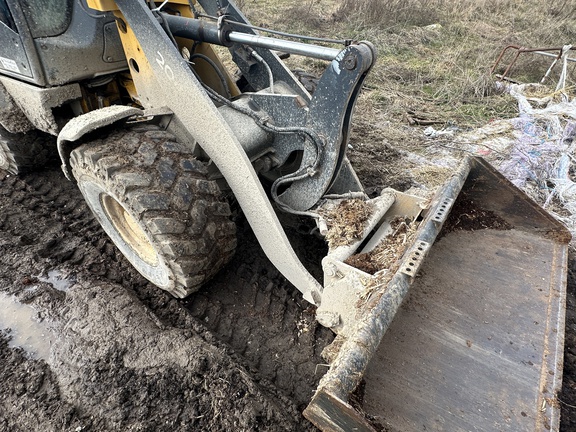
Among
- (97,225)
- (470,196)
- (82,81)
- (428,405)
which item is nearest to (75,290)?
(97,225)

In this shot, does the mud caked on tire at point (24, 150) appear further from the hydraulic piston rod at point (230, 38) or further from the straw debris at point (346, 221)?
the straw debris at point (346, 221)

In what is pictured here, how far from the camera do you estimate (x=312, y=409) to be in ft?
4.51

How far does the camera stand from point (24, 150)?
135 inches

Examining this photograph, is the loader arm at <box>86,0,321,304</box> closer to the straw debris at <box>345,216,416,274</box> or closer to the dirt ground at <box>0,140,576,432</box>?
the straw debris at <box>345,216,416,274</box>

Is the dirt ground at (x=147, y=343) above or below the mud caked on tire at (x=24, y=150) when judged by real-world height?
below

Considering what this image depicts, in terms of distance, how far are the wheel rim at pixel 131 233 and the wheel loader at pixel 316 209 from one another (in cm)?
1

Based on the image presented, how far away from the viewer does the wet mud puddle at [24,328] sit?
2.26m

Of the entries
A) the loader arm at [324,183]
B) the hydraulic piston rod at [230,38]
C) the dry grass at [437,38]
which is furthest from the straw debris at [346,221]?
the dry grass at [437,38]

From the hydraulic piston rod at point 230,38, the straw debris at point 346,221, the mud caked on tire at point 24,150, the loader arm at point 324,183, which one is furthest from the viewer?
the mud caked on tire at point 24,150

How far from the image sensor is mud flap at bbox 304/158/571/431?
1587 millimetres

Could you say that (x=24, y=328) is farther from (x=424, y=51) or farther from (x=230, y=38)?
(x=424, y=51)

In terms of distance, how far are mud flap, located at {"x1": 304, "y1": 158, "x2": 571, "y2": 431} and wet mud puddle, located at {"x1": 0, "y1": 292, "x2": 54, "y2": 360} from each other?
1727mm

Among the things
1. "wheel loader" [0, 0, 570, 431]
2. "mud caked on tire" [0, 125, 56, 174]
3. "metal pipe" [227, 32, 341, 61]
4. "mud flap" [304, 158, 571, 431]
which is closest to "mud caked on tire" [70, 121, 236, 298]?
"wheel loader" [0, 0, 570, 431]

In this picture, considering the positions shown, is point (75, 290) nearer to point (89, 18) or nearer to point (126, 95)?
point (126, 95)
